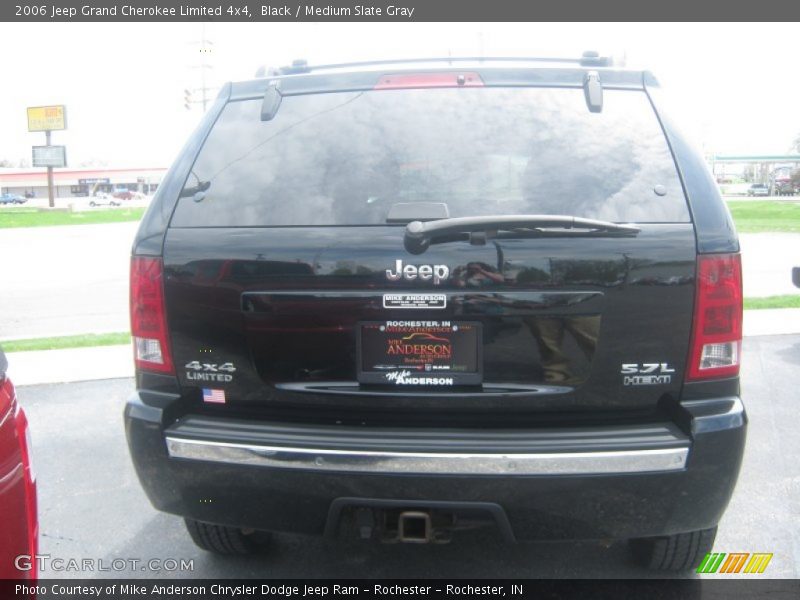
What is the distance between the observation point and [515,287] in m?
2.37

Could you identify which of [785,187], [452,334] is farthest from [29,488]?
[785,187]

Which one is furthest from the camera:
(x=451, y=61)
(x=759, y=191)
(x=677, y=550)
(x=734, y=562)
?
(x=759, y=191)

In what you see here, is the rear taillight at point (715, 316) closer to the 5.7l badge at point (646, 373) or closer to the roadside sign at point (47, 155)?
the 5.7l badge at point (646, 373)

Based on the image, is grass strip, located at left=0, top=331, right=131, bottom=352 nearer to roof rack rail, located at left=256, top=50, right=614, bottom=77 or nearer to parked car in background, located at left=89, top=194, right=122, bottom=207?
roof rack rail, located at left=256, top=50, right=614, bottom=77

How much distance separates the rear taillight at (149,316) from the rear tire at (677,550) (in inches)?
77.8

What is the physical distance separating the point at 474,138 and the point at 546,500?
1.27m

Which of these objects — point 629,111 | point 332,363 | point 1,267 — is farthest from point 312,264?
point 1,267

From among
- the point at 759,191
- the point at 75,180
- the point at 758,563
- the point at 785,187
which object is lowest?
the point at 758,563

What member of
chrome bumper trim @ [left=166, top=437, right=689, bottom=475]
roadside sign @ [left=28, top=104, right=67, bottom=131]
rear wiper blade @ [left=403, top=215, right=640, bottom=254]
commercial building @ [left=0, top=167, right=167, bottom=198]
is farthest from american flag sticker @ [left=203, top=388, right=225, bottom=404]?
commercial building @ [left=0, top=167, right=167, bottom=198]

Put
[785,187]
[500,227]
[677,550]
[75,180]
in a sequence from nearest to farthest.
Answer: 1. [500,227]
2. [677,550]
3. [785,187]
4. [75,180]

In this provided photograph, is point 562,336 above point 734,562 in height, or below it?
above

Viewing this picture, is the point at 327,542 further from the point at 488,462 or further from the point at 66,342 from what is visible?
the point at 66,342

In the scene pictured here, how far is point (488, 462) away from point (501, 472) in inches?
2.0

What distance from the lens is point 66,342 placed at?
302 inches
